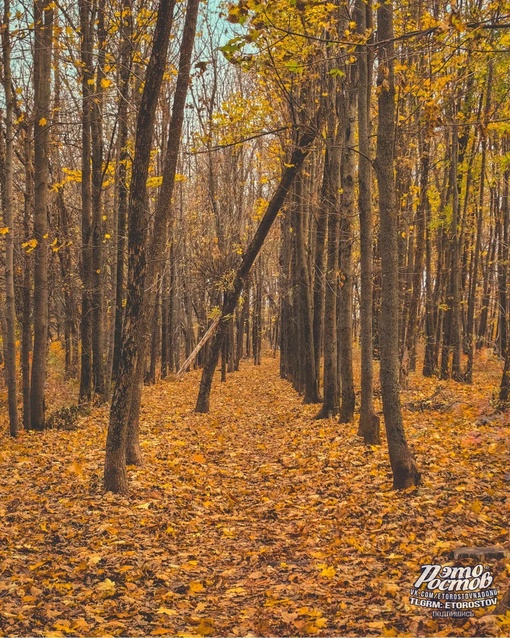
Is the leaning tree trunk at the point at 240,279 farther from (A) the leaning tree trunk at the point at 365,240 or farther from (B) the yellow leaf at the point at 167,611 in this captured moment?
(B) the yellow leaf at the point at 167,611

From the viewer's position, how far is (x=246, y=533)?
6.52m

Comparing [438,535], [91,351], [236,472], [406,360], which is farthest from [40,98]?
[406,360]

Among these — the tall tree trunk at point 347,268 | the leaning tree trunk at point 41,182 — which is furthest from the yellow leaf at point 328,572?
the leaning tree trunk at point 41,182

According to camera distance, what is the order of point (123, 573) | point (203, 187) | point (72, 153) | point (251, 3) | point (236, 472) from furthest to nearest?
point (203, 187), point (72, 153), point (236, 472), point (123, 573), point (251, 3)

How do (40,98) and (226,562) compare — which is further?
(40,98)

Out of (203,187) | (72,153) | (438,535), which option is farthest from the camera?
(203,187)

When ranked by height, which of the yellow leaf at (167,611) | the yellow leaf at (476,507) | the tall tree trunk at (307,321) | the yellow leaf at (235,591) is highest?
the tall tree trunk at (307,321)

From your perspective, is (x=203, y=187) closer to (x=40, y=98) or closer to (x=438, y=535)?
(x=40, y=98)

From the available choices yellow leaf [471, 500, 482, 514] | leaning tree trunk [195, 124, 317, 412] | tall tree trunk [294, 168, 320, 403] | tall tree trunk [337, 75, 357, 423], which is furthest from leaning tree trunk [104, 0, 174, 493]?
tall tree trunk [294, 168, 320, 403]

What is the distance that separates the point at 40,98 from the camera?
11375 millimetres

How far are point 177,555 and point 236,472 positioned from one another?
3591 mm

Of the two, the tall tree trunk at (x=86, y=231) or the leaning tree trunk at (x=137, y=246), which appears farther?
the tall tree trunk at (x=86, y=231)

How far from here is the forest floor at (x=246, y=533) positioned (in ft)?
14.2

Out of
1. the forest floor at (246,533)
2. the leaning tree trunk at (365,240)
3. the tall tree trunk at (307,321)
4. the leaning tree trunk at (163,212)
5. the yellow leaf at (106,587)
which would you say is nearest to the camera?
the forest floor at (246,533)
